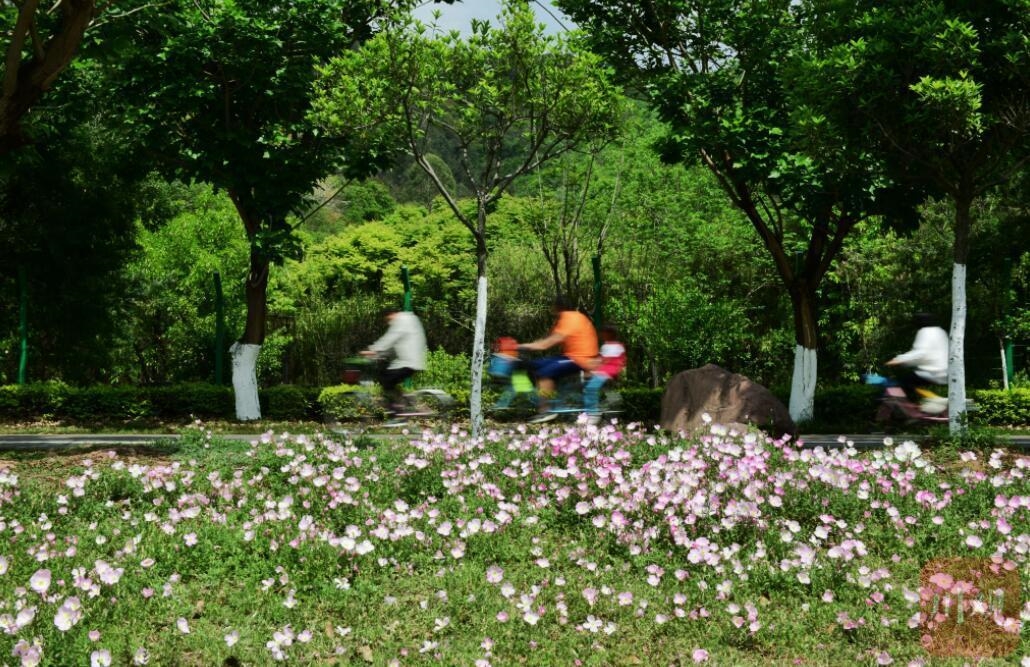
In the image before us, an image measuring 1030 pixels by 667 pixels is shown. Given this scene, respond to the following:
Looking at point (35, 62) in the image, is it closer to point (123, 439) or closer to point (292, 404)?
point (123, 439)

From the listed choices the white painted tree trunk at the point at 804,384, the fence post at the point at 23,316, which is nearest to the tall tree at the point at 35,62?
the fence post at the point at 23,316

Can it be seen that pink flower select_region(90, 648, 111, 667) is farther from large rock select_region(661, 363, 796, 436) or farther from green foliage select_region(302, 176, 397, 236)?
green foliage select_region(302, 176, 397, 236)

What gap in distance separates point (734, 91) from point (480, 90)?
5.78 metres

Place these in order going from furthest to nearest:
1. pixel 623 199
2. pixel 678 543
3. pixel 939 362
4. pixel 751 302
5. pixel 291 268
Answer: pixel 291 268
pixel 623 199
pixel 751 302
pixel 939 362
pixel 678 543

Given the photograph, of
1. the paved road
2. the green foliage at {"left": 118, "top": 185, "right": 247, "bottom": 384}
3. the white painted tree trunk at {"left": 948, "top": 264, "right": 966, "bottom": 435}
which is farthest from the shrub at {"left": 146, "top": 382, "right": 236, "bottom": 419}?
the white painted tree trunk at {"left": 948, "top": 264, "right": 966, "bottom": 435}

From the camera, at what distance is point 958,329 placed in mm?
12367

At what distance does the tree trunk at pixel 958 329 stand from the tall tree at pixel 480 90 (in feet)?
18.2

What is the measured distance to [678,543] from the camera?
20.3 ft

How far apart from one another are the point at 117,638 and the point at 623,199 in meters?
25.6

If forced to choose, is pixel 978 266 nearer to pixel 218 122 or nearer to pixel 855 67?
pixel 855 67

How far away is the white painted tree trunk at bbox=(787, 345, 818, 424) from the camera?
18641 millimetres

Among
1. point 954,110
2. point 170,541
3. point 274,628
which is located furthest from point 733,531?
point 954,110

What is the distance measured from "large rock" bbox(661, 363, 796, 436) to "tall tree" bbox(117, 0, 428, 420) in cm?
785

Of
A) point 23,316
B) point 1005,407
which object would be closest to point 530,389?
point 1005,407
